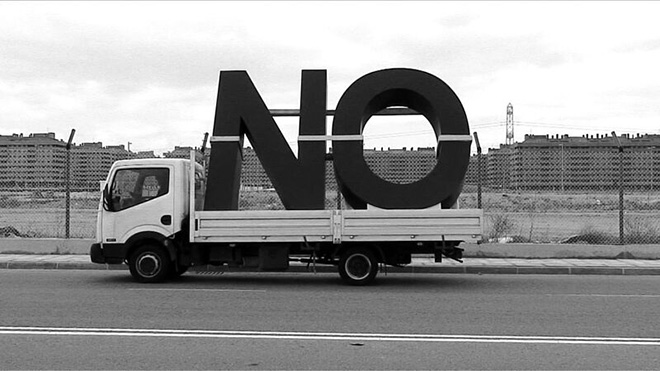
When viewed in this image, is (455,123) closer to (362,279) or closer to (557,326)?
(362,279)

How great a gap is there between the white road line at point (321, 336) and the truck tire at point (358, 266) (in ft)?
14.9

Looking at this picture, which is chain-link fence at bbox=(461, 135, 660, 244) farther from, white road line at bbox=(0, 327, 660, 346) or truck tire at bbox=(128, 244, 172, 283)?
white road line at bbox=(0, 327, 660, 346)

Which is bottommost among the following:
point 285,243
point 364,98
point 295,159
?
point 285,243

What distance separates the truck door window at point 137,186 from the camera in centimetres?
1262

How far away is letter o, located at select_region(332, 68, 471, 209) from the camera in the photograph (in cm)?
1311

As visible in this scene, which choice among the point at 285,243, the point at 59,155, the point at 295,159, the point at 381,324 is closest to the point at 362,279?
the point at 285,243

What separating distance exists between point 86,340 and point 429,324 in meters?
3.94

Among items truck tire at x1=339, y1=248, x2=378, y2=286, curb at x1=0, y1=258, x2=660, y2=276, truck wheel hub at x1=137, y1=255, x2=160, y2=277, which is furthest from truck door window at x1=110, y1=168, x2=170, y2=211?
truck tire at x1=339, y1=248, x2=378, y2=286

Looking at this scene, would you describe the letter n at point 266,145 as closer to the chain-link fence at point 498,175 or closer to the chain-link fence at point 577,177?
the chain-link fence at point 498,175

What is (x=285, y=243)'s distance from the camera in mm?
12477

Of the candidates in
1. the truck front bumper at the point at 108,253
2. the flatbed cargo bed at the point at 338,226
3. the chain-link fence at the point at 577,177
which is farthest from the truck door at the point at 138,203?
the chain-link fence at the point at 577,177

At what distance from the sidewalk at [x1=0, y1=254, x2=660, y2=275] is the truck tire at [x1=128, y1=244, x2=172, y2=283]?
2091mm

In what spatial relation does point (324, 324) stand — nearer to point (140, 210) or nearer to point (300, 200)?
point (300, 200)

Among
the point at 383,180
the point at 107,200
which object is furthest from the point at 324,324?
the point at 107,200
